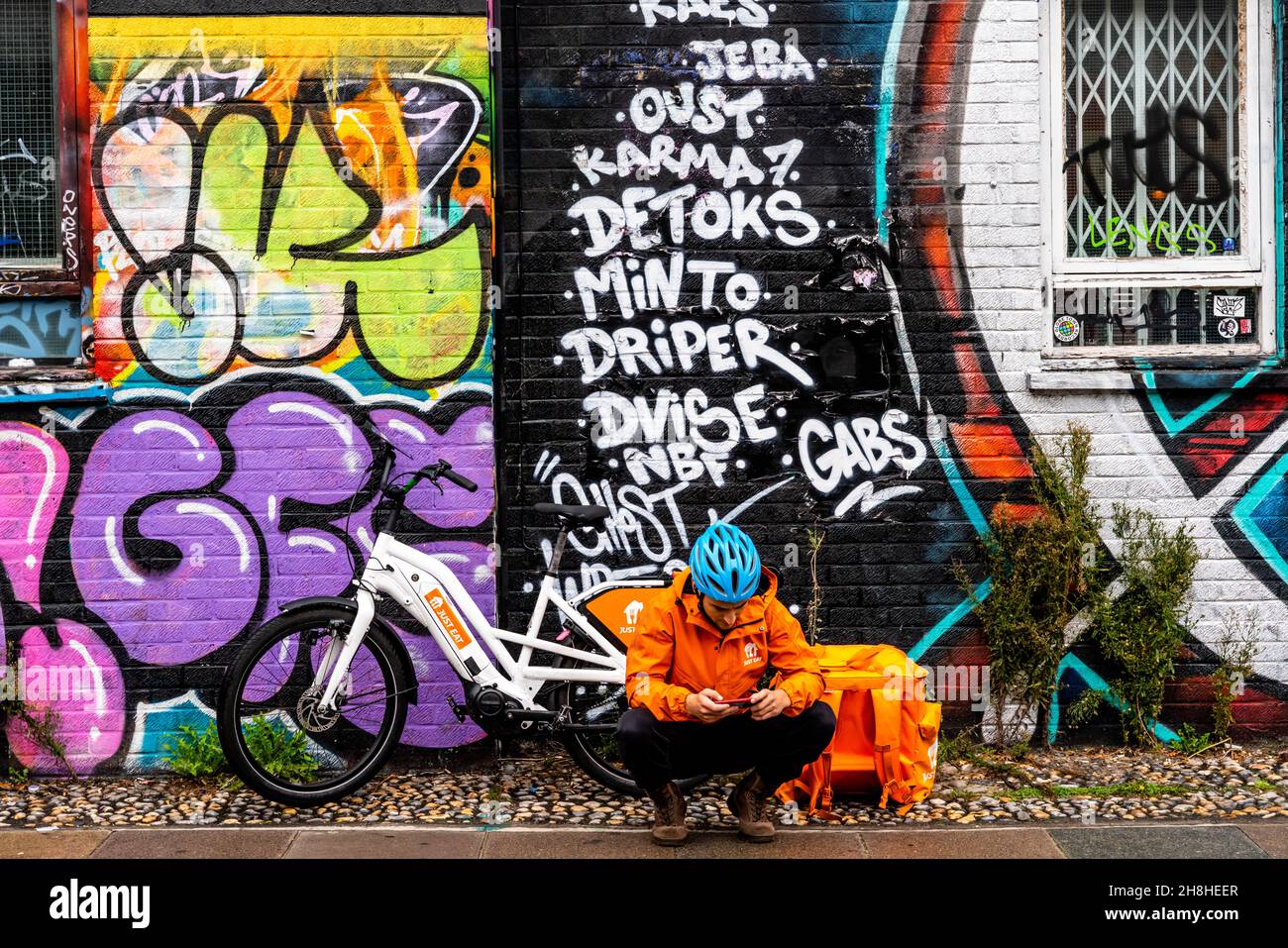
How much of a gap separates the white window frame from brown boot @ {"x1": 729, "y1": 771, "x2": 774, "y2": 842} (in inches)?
104

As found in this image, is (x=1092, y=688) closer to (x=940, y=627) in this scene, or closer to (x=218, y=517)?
(x=940, y=627)

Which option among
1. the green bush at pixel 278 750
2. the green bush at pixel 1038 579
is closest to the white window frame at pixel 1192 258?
the green bush at pixel 1038 579

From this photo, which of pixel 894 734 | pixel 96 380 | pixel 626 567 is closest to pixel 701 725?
pixel 894 734

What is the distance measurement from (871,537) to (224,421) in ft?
10.3

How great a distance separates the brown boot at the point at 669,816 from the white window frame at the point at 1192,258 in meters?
2.88

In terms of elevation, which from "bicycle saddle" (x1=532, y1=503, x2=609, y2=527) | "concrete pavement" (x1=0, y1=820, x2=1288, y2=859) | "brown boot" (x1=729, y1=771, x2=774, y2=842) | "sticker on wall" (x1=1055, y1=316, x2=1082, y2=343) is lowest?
"concrete pavement" (x1=0, y1=820, x2=1288, y2=859)

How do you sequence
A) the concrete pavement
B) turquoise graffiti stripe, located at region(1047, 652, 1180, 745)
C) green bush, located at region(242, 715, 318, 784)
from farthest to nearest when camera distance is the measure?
turquoise graffiti stripe, located at region(1047, 652, 1180, 745) → green bush, located at region(242, 715, 318, 784) → the concrete pavement

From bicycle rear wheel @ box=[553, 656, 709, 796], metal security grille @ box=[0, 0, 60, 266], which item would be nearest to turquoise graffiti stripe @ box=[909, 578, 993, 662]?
bicycle rear wheel @ box=[553, 656, 709, 796]

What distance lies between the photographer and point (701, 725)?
5258mm

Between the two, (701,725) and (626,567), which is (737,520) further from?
(701,725)

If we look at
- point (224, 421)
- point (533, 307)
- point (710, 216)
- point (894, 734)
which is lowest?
point (894, 734)

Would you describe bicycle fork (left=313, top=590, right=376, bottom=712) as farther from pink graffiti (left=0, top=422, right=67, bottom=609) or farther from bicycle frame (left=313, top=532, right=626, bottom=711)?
pink graffiti (left=0, top=422, right=67, bottom=609)

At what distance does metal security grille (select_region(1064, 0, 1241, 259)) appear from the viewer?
6684mm

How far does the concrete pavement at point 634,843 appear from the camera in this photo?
17.7ft
